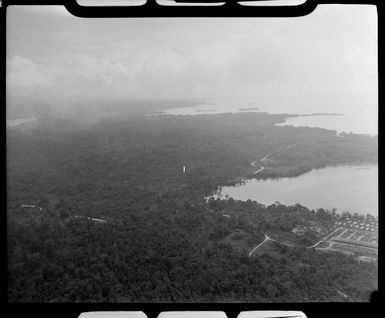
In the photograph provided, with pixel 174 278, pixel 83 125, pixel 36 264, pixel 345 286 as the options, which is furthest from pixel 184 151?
pixel 345 286

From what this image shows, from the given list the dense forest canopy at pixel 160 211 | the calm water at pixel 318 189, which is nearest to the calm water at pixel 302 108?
the dense forest canopy at pixel 160 211

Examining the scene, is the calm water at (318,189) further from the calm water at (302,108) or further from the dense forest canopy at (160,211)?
the calm water at (302,108)

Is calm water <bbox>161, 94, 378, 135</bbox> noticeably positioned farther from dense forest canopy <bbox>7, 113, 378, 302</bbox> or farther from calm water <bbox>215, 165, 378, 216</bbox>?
calm water <bbox>215, 165, 378, 216</bbox>

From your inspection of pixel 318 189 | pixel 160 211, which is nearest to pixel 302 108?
pixel 318 189

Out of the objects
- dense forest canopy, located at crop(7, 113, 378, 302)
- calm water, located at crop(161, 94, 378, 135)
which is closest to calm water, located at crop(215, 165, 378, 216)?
dense forest canopy, located at crop(7, 113, 378, 302)

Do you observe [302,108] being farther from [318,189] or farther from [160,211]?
[160,211]

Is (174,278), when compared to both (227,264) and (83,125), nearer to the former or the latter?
(227,264)
